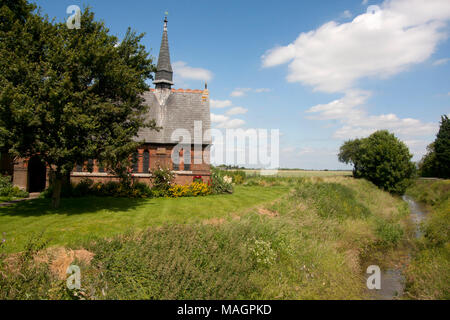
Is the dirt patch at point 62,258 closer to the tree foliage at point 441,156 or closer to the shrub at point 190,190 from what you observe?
the shrub at point 190,190

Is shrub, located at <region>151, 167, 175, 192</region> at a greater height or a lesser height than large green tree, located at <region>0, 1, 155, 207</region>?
lesser

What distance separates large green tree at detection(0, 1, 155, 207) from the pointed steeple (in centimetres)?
1276

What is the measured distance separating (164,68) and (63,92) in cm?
1728

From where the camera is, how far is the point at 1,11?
13.1 metres

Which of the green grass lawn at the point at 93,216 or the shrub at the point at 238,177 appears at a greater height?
the shrub at the point at 238,177

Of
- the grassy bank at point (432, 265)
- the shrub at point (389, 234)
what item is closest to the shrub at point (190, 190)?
the shrub at point (389, 234)

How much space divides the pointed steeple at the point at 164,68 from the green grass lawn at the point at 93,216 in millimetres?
14058

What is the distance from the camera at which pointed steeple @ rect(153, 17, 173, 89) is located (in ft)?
91.0

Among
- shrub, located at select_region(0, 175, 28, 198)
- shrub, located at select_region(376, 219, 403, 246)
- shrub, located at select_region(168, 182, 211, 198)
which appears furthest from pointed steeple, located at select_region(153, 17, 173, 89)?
shrub, located at select_region(376, 219, 403, 246)


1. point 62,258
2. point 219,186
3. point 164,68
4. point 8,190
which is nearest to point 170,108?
point 164,68

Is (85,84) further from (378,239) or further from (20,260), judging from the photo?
(378,239)

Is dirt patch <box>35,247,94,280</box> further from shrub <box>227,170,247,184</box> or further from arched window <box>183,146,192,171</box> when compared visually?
shrub <box>227,170,247,184</box>

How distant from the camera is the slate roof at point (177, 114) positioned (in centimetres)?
2509
